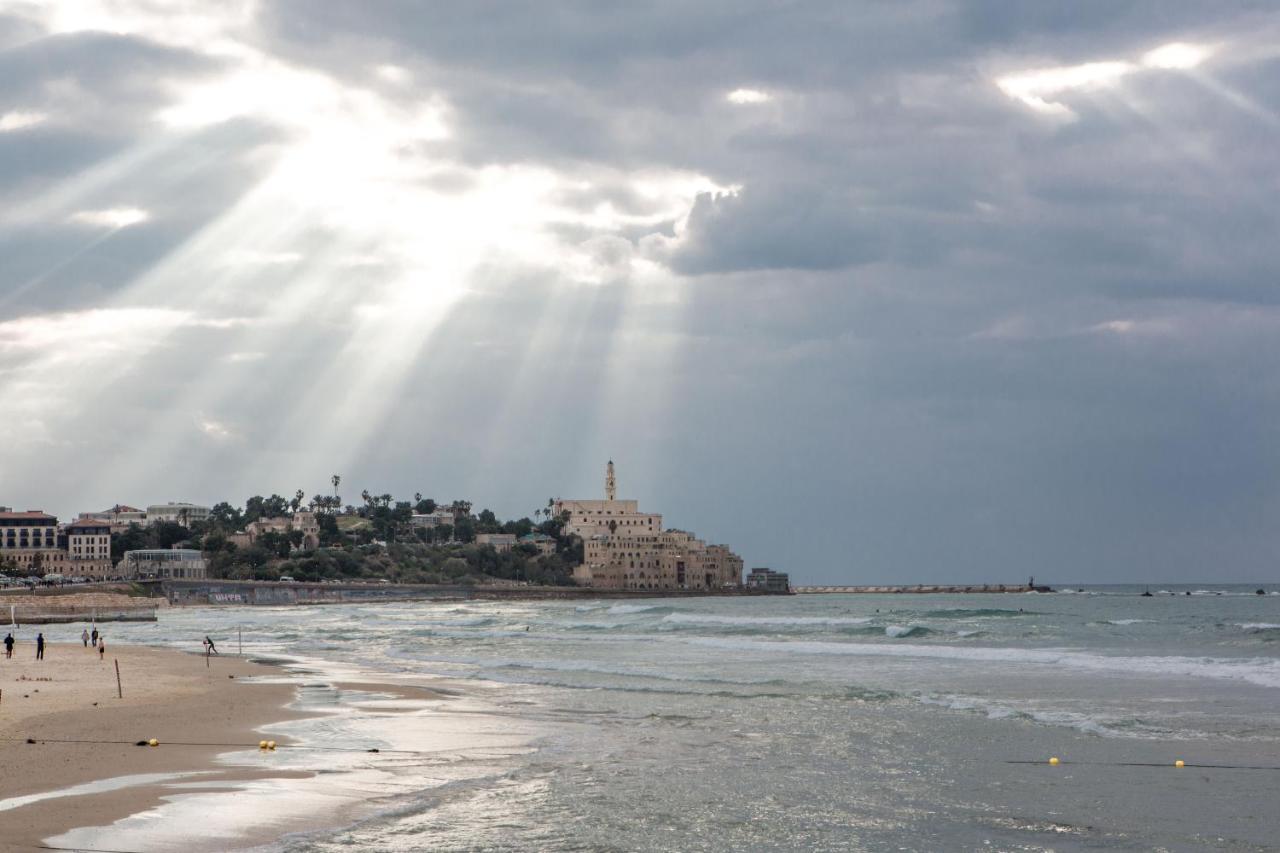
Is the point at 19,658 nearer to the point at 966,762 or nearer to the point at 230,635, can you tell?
the point at 230,635

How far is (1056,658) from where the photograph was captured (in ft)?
137

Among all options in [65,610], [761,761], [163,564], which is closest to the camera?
[761,761]


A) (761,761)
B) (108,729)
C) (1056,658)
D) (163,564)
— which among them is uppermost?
(761,761)

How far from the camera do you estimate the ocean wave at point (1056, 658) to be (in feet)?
113

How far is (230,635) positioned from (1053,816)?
63.0 m

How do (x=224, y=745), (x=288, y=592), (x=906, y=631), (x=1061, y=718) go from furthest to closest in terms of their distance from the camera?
(x=288, y=592), (x=906, y=631), (x=1061, y=718), (x=224, y=745)

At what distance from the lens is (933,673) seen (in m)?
36.5

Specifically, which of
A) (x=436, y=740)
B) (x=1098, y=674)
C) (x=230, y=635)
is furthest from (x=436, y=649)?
(x=436, y=740)

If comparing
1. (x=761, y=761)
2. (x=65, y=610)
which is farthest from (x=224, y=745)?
(x=65, y=610)

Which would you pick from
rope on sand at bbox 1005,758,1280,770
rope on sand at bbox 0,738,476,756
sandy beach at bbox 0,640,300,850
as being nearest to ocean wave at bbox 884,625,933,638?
sandy beach at bbox 0,640,300,850

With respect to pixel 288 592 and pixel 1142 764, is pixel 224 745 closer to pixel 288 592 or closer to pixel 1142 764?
pixel 1142 764

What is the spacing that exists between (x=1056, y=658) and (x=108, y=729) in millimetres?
30933

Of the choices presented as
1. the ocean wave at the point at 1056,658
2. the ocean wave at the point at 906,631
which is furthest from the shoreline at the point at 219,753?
the ocean wave at the point at 906,631

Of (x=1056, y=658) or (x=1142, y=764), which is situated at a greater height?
(x=1142, y=764)
